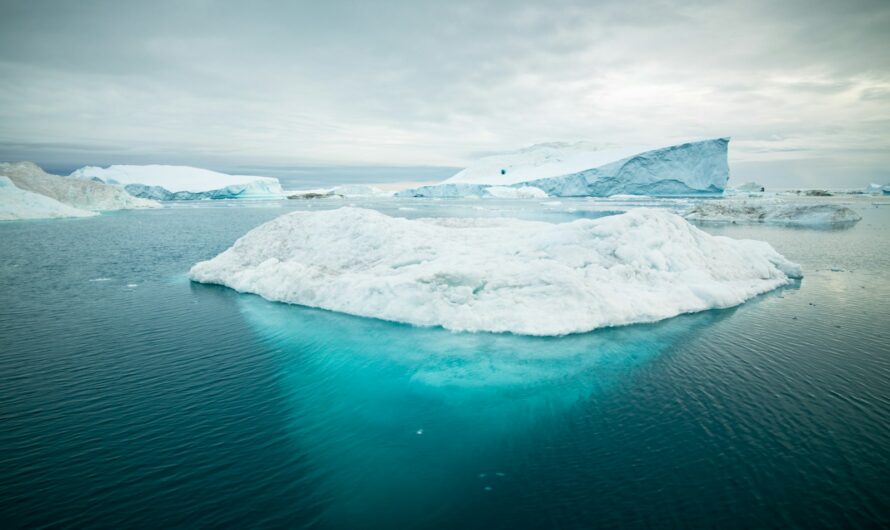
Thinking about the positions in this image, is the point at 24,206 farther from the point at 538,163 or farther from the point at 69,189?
the point at 538,163

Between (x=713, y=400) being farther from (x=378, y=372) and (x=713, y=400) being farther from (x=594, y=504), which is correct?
(x=378, y=372)

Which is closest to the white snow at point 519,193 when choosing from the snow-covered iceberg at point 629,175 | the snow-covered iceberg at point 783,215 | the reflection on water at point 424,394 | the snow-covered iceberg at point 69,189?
the snow-covered iceberg at point 629,175

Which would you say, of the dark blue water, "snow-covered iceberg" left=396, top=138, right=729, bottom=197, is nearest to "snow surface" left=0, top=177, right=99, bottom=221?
the dark blue water

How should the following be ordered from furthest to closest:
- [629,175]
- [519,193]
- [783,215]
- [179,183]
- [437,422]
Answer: [179,183]
[519,193]
[629,175]
[783,215]
[437,422]

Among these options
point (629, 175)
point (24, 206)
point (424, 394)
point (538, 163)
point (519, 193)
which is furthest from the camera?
point (538, 163)

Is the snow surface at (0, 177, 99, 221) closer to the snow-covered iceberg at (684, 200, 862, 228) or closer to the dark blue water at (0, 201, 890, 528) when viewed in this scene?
the dark blue water at (0, 201, 890, 528)

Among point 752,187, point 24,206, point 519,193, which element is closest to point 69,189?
point 24,206
